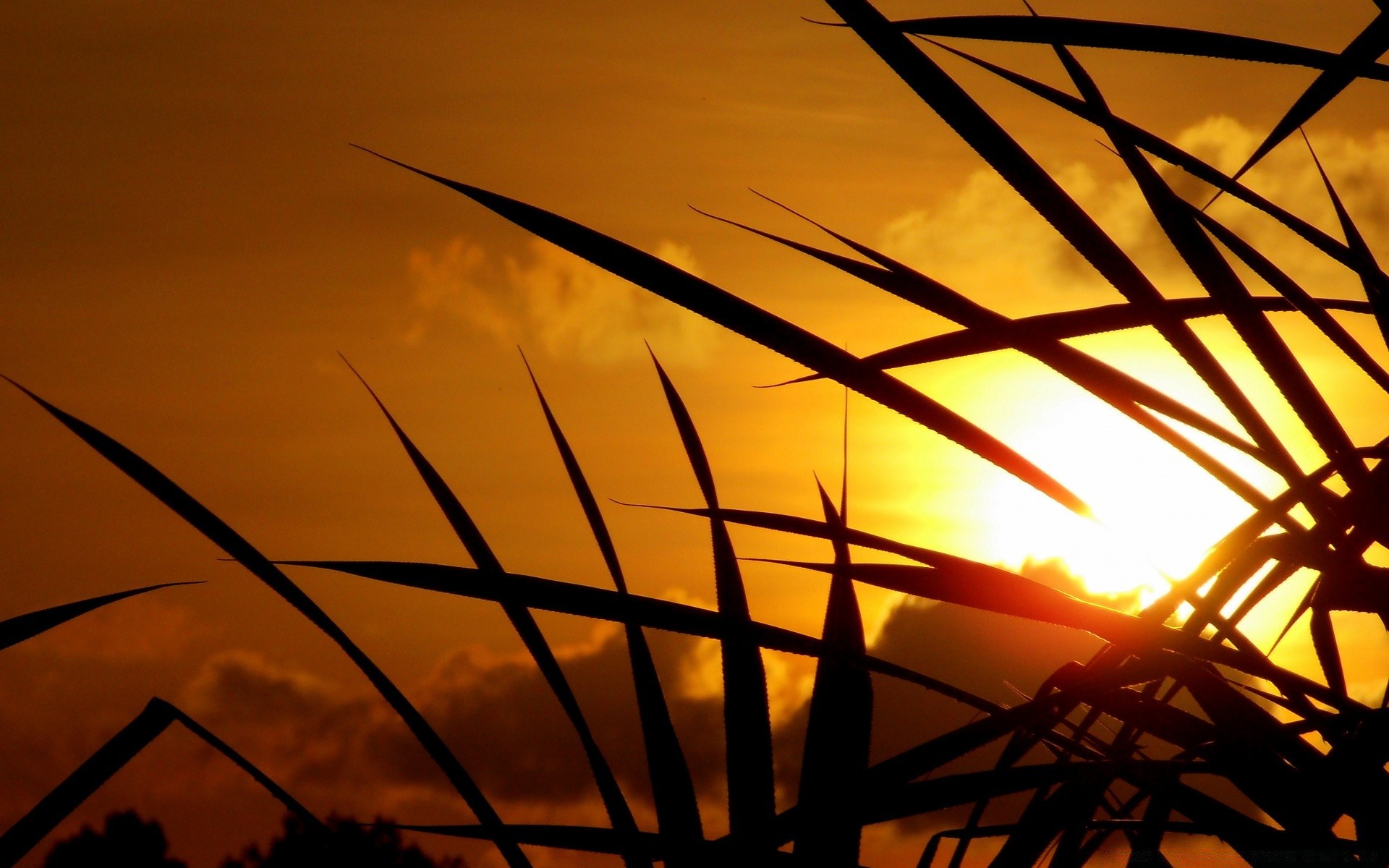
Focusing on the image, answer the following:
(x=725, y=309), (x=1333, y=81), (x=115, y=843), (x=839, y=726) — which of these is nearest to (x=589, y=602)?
(x=725, y=309)

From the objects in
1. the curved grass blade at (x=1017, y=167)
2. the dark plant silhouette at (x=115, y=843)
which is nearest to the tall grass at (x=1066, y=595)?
the curved grass blade at (x=1017, y=167)

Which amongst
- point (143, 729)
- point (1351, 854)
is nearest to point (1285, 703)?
point (1351, 854)

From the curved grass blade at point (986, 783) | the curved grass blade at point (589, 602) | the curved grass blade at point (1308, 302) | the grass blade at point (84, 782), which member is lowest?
the grass blade at point (84, 782)

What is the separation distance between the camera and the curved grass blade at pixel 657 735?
4.70 feet

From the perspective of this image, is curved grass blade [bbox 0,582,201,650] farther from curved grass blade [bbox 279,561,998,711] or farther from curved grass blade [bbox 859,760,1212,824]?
curved grass blade [bbox 859,760,1212,824]

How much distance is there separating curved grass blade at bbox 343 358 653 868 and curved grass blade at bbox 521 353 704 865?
0.18 ft

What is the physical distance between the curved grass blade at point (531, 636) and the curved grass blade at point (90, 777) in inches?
14.2

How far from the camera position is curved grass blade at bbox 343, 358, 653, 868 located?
1.32 meters

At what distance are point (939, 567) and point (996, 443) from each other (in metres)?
0.13

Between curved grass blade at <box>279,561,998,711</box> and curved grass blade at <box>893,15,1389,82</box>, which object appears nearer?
curved grass blade at <box>279,561,998,711</box>

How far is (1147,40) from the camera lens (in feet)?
3.59

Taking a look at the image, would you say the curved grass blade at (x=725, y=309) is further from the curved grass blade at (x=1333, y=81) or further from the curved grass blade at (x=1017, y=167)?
the curved grass blade at (x=1333, y=81)

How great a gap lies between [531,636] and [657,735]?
25 centimetres

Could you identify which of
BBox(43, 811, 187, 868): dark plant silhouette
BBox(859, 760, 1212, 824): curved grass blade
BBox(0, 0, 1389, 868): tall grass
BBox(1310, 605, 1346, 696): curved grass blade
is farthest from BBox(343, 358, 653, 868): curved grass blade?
BBox(43, 811, 187, 868): dark plant silhouette
